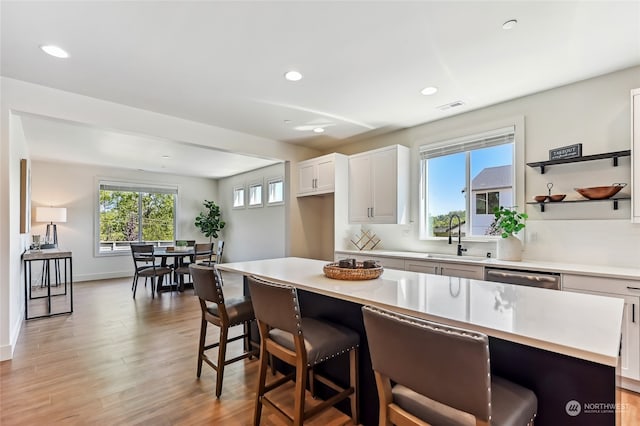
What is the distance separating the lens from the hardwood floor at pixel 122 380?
2.02 m

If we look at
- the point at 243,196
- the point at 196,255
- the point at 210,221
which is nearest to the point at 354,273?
the point at 196,255

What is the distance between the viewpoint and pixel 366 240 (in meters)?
4.88

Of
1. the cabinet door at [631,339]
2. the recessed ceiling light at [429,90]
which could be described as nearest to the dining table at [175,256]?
the recessed ceiling light at [429,90]

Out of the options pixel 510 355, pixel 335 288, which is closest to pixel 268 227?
pixel 335 288

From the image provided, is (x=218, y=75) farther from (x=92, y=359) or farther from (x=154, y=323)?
(x=154, y=323)

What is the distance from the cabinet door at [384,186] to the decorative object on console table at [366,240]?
20.3 inches

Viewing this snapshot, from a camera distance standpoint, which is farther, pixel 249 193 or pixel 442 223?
pixel 249 193

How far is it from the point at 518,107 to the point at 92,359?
4877 millimetres

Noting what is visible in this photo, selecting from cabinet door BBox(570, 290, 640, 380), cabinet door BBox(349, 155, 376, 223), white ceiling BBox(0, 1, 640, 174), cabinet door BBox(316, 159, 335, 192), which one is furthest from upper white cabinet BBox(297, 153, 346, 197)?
cabinet door BBox(570, 290, 640, 380)

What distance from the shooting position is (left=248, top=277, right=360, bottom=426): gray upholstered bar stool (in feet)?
5.27

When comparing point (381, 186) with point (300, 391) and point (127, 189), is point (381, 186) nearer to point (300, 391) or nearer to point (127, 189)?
point (300, 391)

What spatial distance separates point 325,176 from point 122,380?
11.0 feet

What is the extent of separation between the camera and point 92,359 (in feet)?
9.41

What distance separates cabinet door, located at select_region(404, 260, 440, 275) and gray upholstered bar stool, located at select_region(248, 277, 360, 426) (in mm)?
1812
